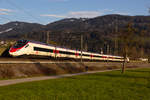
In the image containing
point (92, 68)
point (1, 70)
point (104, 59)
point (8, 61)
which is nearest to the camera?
point (1, 70)

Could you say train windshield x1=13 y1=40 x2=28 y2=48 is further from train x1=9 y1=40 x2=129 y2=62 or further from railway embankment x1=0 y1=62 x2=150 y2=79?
railway embankment x1=0 y1=62 x2=150 y2=79

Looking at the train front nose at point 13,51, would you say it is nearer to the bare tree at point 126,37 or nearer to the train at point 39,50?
the train at point 39,50

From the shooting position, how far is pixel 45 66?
4078cm

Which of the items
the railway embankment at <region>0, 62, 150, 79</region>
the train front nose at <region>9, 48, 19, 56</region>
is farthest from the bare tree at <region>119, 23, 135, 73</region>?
the train front nose at <region>9, 48, 19, 56</region>

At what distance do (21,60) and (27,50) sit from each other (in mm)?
3851

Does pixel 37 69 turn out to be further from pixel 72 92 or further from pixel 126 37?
pixel 72 92

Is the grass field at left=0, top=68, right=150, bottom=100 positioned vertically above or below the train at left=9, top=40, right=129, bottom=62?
below

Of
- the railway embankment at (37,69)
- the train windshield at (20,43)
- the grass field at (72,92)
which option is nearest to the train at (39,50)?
the train windshield at (20,43)

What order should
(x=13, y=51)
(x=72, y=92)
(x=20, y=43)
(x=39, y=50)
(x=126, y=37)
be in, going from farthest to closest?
(x=126, y=37) → (x=39, y=50) → (x=20, y=43) → (x=13, y=51) → (x=72, y=92)

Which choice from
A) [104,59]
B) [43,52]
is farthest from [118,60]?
[43,52]

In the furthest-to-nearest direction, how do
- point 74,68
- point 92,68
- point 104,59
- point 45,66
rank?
point 104,59 < point 92,68 < point 74,68 < point 45,66

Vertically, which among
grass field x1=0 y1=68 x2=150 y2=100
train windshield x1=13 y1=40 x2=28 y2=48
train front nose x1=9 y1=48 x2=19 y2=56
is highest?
train windshield x1=13 y1=40 x2=28 y2=48

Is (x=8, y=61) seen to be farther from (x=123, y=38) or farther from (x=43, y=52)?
(x=123, y=38)

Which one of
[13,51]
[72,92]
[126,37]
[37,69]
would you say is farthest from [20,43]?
[72,92]
